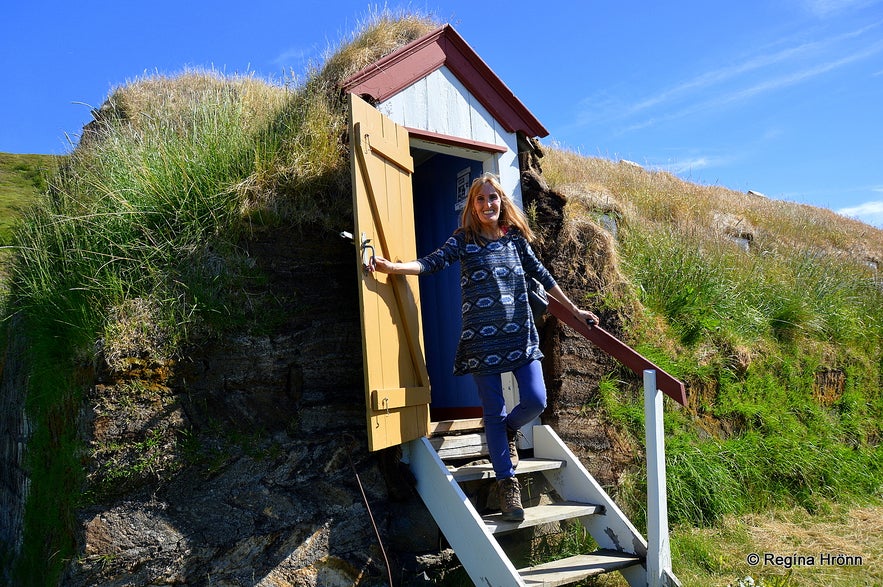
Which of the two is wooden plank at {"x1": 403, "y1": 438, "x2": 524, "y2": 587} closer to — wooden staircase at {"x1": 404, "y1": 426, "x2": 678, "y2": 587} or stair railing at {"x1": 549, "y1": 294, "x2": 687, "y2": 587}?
wooden staircase at {"x1": 404, "y1": 426, "x2": 678, "y2": 587}

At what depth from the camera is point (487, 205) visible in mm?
4258

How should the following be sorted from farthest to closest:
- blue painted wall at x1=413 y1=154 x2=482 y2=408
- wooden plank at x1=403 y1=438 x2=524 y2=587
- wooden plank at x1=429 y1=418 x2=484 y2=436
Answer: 1. blue painted wall at x1=413 y1=154 x2=482 y2=408
2. wooden plank at x1=429 y1=418 x2=484 y2=436
3. wooden plank at x1=403 y1=438 x2=524 y2=587

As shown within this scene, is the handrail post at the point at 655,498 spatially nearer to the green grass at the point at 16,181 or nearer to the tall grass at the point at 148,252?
the tall grass at the point at 148,252

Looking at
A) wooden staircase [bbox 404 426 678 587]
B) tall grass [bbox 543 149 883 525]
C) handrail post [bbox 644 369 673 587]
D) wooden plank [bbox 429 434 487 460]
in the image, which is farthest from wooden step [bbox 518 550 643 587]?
tall grass [bbox 543 149 883 525]

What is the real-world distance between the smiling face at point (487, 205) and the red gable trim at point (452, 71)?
130cm

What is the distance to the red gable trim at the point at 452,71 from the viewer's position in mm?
4984

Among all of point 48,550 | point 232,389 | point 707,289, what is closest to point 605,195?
point 707,289

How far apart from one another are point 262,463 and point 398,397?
3.35 ft

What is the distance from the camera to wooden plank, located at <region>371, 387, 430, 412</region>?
391cm

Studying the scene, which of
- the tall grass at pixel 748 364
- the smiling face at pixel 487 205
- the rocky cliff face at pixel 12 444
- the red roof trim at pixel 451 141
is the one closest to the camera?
the smiling face at pixel 487 205

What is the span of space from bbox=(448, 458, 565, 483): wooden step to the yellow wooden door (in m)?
0.36

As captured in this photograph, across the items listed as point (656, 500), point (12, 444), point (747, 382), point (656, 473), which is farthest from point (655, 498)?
point (12, 444)

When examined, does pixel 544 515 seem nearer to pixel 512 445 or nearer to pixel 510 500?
pixel 510 500

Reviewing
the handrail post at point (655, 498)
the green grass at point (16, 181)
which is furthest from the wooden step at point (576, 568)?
the green grass at point (16, 181)
